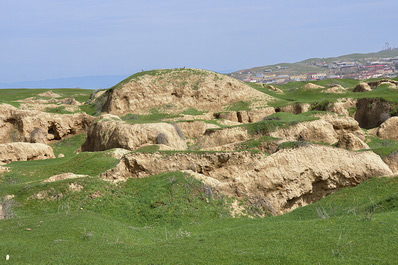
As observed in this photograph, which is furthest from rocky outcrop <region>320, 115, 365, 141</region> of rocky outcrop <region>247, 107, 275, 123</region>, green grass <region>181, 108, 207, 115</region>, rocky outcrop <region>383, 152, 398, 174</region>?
green grass <region>181, 108, 207, 115</region>

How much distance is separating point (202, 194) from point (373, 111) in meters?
33.0

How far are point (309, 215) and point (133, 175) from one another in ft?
32.0

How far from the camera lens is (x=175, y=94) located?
5188cm

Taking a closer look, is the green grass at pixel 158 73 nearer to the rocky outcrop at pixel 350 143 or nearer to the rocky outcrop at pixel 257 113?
the rocky outcrop at pixel 257 113

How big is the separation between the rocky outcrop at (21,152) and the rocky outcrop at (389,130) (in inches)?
1066

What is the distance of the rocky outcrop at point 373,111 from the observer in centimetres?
4494

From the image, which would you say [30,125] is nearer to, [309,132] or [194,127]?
[194,127]

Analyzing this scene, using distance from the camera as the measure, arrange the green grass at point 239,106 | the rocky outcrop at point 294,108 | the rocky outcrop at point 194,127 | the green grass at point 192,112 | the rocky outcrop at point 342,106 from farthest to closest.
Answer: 1. the green grass at point 239,106
2. the green grass at point 192,112
3. the rocky outcrop at point 294,108
4. the rocky outcrop at point 342,106
5. the rocky outcrop at point 194,127

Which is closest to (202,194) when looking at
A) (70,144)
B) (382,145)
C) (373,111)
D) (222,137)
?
(222,137)

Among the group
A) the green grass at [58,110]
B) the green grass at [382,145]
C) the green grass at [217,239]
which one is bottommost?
the green grass at [382,145]

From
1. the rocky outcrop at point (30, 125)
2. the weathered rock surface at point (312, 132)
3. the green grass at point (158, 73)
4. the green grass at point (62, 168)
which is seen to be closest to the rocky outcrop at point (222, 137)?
the weathered rock surface at point (312, 132)

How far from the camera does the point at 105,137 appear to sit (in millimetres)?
38062

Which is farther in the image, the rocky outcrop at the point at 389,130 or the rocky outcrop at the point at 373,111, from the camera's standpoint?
the rocky outcrop at the point at 373,111

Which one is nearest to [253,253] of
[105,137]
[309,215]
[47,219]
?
[309,215]
